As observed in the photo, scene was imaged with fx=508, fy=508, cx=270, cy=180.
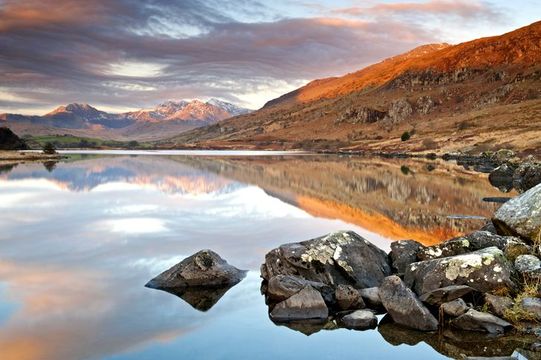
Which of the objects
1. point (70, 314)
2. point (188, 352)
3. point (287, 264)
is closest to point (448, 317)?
point (287, 264)

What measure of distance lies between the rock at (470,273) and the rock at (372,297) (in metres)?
1.38

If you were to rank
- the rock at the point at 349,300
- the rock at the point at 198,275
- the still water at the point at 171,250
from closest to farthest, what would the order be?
the still water at the point at 171,250, the rock at the point at 349,300, the rock at the point at 198,275

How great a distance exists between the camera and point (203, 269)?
1908 centimetres

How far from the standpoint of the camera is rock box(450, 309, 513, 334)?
46.5 ft

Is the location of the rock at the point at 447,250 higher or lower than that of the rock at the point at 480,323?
higher

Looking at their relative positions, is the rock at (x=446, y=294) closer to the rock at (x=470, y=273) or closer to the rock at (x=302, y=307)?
the rock at (x=470, y=273)

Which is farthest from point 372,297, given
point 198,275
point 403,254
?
point 198,275

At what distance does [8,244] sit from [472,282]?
22.0 meters

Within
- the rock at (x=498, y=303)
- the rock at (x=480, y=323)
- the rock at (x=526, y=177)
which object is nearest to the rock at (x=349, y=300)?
the rock at (x=480, y=323)

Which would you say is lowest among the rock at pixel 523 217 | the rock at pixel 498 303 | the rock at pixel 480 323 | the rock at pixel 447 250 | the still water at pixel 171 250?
the still water at pixel 171 250

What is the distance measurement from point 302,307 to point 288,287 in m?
1.13

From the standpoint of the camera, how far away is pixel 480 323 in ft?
47.2

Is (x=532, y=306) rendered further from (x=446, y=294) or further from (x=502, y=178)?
(x=502, y=178)

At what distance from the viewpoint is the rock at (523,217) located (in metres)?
19.2
